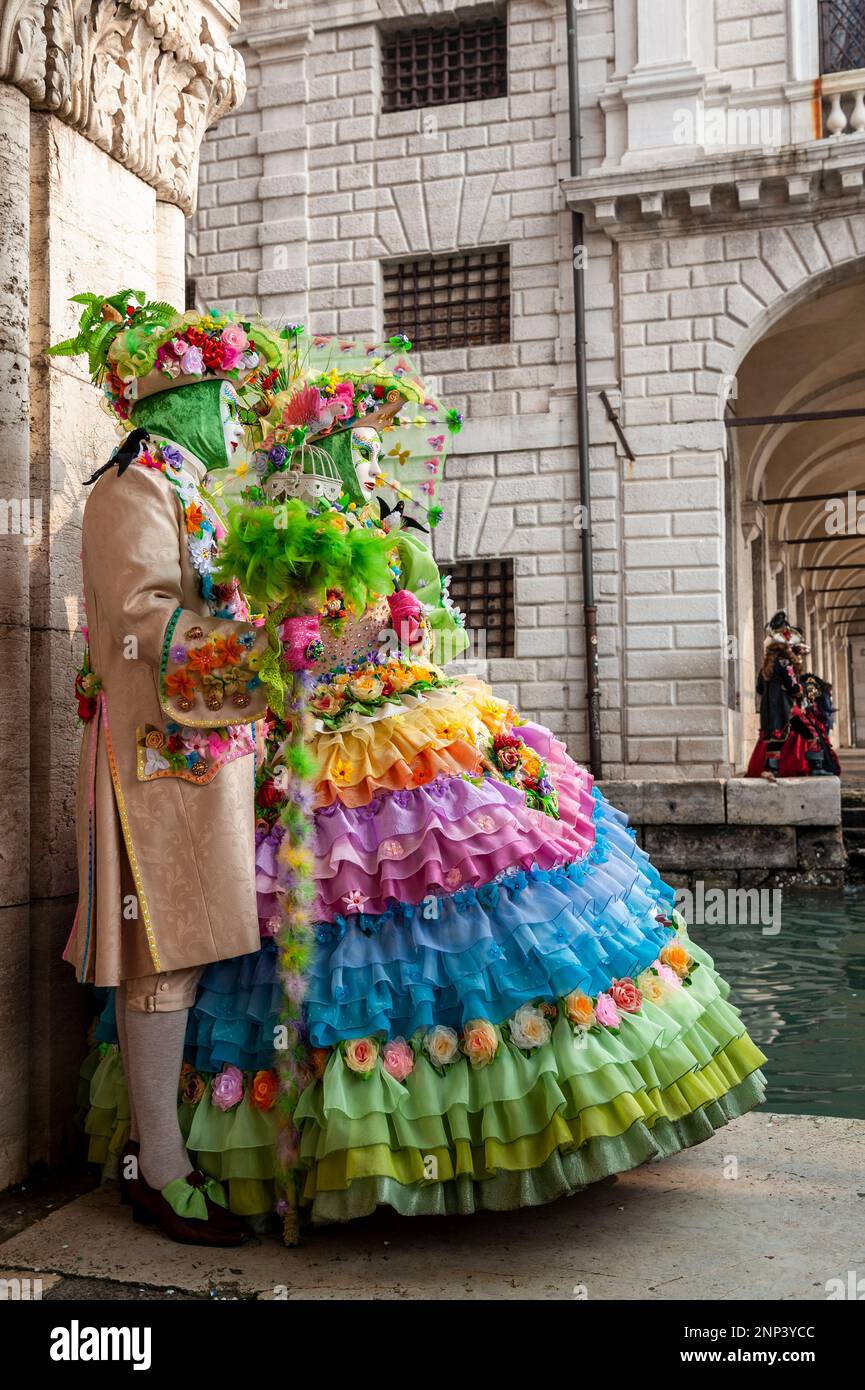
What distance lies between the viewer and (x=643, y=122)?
43.3ft

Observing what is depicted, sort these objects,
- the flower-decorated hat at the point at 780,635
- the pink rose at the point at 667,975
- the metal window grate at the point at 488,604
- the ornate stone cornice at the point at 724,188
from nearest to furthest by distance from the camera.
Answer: the pink rose at the point at 667,975 < the ornate stone cornice at the point at 724,188 < the flower-decorated hat at the point at 780,635 < the metal window grate at the point at 488,604

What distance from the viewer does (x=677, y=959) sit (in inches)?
131

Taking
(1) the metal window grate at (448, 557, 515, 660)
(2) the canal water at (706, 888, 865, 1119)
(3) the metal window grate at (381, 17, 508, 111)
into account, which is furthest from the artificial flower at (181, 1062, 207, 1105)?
(3) the metal window grate at (381, 17, 508, 111)

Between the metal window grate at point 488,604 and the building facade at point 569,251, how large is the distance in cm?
3

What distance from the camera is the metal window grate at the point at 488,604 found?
14.1m

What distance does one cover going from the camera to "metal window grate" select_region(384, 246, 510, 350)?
1417 centimetres

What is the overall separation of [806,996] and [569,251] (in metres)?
9.87

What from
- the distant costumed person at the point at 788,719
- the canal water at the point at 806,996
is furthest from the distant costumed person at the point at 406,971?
the distant costumed person at the point at 788,719

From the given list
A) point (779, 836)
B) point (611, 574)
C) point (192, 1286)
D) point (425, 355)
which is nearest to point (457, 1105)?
point (192, 1286)

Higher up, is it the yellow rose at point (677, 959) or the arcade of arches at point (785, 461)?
the arcade of arches at point (785, 461)

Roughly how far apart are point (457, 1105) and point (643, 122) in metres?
12.8

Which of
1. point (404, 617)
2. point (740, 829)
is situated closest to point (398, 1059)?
point (404, 617)

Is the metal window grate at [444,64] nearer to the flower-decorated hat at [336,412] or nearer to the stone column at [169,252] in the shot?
the stone column at [169,252]

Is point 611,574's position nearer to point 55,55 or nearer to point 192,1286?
point 55,55
